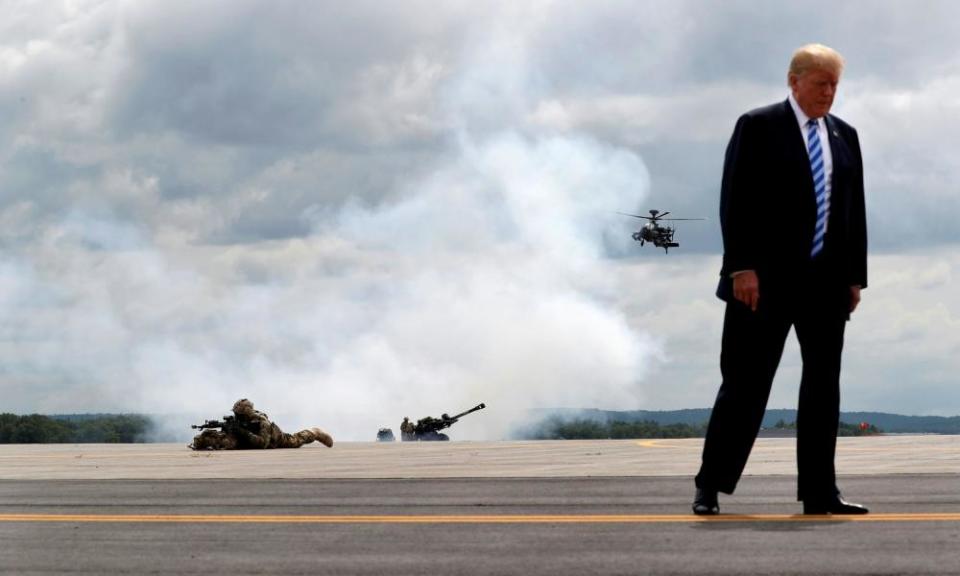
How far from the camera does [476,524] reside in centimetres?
780

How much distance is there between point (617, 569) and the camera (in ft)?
19.4

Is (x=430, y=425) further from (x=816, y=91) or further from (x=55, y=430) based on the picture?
(x=816, y=91)

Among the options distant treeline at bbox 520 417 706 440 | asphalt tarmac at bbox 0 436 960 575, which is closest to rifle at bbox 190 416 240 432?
asphalt tarmac at bbox 0 436 960 575

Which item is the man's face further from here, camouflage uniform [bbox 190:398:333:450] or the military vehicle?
the military vehicle

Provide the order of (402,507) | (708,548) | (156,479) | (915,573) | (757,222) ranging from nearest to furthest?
(915,573) → (708,548) → (757,222) → (402,507) → (156,479)

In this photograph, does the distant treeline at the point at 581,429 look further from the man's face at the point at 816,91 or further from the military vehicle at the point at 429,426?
the man's face at the point at 816,91

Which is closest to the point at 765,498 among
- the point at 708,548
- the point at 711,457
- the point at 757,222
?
the point at 711,457

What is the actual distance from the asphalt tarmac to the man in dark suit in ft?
1.62

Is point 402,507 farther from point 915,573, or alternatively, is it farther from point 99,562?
point 915,573

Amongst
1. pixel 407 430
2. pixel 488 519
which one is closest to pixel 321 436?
pixel 488 519

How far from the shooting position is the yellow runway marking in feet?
25.4

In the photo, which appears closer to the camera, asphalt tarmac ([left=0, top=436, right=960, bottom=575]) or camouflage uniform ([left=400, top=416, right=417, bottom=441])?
asphalt tarmac ([left=0, top=436, right=960, bottom=575])

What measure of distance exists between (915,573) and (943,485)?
4378 millimetres

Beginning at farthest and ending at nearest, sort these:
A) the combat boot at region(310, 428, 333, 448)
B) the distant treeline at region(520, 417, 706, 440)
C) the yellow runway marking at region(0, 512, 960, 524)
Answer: the distant treeline at region(520, 417, 706, 440) → the combat boot at region(310, 428, 333, 448) → the yellow runway marking at region(0, 512, 960, 524)
